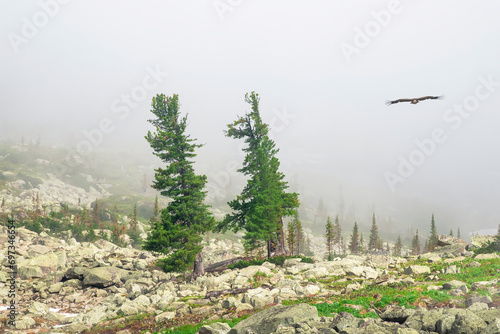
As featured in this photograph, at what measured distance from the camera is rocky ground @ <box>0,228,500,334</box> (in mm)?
10031

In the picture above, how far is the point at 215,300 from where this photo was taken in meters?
21.6

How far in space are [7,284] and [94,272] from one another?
911 cm

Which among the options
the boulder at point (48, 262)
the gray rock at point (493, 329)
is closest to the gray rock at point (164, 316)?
the gray rock at point (493, 329)

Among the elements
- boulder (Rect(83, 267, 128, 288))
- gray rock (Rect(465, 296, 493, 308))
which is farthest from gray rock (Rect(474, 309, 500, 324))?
boulder (Rect(83, 267, 128, 288))

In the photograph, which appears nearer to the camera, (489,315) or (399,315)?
(489,315)

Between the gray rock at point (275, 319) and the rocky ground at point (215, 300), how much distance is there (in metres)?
0.04

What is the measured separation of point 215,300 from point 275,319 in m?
10.9

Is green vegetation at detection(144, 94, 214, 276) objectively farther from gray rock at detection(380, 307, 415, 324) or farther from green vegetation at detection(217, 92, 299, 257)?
gray rock at detection(380, 307, 415, 324)

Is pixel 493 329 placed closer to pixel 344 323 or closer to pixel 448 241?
pixel 344 323

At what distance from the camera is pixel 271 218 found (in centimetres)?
3744

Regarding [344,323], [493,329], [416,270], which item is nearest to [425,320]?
[493,329]

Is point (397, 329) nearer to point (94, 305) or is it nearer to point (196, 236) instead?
point (196, 236)

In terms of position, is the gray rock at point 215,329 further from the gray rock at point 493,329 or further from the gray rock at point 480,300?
the gray rock at point 480,300

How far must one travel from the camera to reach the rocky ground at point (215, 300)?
395 inches
